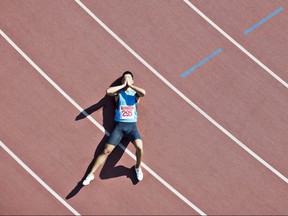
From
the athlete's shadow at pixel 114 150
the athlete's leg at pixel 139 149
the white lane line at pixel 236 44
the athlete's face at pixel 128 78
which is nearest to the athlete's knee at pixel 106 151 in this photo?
the athlete's shadow at pixel 114 150

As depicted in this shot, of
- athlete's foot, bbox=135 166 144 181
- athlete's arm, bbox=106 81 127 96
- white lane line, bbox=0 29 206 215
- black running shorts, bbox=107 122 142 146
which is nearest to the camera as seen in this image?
athlete's arm, bbox=106 81 127 96

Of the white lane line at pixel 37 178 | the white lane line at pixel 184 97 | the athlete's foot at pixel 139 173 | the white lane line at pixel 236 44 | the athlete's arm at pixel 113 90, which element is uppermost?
the white lane line at pixel 236 44

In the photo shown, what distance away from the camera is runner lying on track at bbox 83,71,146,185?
6840mm

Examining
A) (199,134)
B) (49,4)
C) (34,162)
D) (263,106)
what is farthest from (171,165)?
(49,4)

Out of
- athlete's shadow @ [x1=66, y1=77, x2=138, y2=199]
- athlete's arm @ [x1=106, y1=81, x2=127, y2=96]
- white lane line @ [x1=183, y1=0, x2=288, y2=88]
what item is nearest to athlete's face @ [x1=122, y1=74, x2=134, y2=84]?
athlete's arm @ [x1=106, y1=81, x2=127, y2=96]

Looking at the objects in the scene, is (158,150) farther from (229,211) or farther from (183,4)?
(183,4)

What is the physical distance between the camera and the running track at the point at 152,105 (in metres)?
7.10

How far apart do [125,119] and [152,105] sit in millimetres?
795

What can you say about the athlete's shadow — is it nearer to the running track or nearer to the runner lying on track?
the running track

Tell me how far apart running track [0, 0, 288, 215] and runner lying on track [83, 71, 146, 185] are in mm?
328

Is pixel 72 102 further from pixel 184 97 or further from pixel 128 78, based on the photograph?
pixel 184 97

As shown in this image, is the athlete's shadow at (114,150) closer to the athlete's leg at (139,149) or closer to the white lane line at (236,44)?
the athlete's leg at (139,149)

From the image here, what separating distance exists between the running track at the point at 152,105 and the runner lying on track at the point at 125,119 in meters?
0.33

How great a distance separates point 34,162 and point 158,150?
293 centimetres
